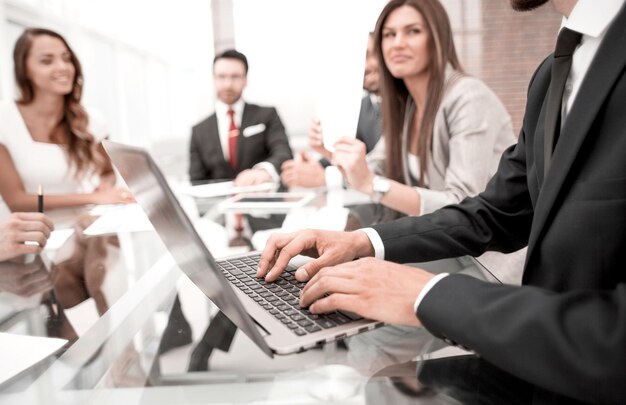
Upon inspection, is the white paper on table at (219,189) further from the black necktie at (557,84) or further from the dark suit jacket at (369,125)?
the black necktie at (557,84)

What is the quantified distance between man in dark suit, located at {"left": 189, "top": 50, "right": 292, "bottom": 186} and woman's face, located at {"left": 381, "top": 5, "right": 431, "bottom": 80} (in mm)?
1281

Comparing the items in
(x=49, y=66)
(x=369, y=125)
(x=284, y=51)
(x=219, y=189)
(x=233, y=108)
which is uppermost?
(x=284, y=51)

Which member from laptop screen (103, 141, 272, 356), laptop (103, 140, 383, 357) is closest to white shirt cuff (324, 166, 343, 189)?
laptop (103, 140, 383, 357)

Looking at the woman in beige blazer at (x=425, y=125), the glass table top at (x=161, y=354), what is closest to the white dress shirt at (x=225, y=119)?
the woman in beige blazer at (x=425, y=125)

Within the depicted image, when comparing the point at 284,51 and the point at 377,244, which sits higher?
the point at 284,51

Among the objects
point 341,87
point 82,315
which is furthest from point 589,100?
point 341,87

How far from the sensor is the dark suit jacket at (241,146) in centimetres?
313

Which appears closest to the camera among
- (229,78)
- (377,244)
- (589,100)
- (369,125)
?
(589,100)

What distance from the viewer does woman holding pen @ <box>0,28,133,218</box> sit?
85.4 inches

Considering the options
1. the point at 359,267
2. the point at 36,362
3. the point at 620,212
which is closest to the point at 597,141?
the point at 620,212

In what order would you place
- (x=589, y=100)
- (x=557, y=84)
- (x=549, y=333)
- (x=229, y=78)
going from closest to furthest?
(x=549, y=333) < (x=589, y=100) < (x=557, y=84) < (x=229, y=78)

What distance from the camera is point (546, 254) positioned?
629mm

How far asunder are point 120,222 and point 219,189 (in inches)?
28.9

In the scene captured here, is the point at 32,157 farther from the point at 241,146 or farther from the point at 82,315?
the point at 82,315
